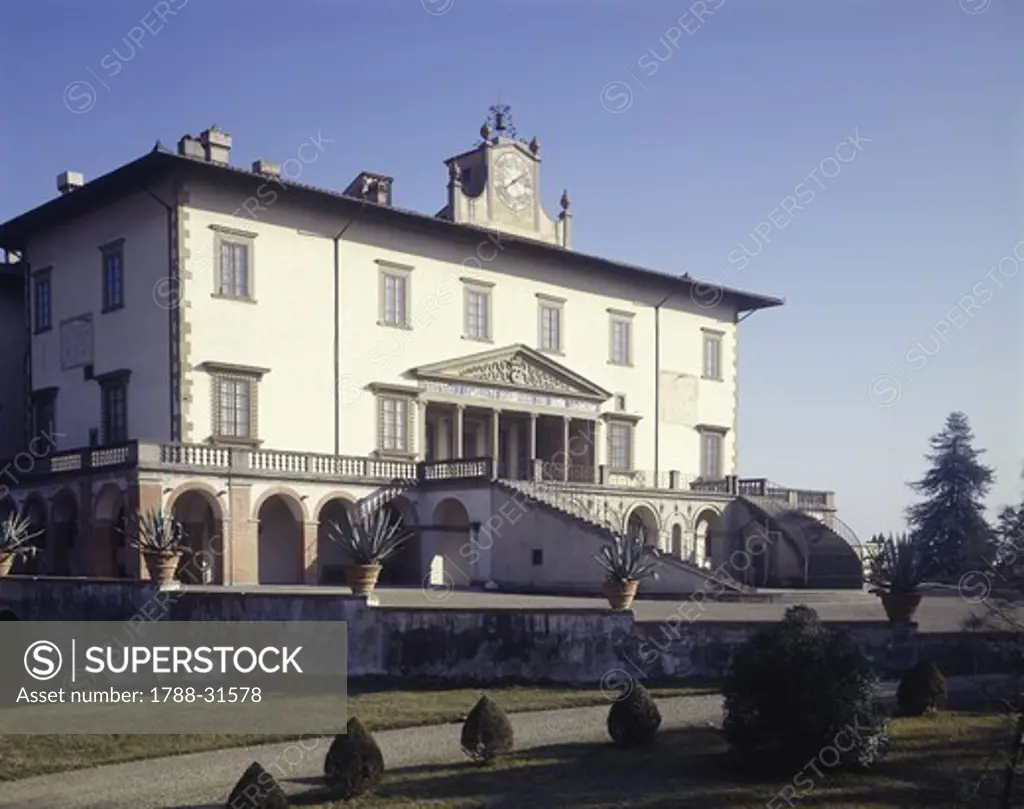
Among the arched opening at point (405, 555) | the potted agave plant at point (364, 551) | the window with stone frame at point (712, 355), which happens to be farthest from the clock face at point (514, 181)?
the potted agave plant at point (364, 551)

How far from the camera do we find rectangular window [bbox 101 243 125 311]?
123 ft

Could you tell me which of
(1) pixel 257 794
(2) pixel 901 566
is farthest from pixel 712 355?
(1) pixel 257 794

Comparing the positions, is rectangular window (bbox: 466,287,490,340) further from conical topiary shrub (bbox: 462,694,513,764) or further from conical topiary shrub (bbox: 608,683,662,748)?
conical topiary shrub (bbox: 462,694,513,764)

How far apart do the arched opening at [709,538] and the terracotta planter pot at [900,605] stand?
72.1 ft

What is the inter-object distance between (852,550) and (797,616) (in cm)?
2517

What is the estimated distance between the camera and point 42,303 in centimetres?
4141

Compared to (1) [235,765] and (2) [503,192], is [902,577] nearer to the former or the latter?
(1) [235,765]

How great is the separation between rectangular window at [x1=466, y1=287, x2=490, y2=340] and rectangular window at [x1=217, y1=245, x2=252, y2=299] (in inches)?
333

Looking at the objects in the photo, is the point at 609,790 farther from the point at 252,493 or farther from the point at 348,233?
the point at 348,233

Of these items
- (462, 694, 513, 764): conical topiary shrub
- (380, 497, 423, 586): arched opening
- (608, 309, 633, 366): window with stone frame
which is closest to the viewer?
(462, 694, 513, 764): conical topiary shrub

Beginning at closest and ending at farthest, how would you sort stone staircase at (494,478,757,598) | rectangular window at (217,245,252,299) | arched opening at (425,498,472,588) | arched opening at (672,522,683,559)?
stone staircase at (494,478,757,598), rectangular window at (217,245,252,299), arched opening at (425,498,472,588), arched opening at (672,522,683,559)

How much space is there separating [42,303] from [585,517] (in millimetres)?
19925

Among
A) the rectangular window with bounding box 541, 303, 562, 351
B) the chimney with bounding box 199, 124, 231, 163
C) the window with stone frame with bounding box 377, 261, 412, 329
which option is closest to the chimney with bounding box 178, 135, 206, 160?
the chimney with bounding box 199, 124, 231, 163

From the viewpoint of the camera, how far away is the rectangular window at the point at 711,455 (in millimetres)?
50875
